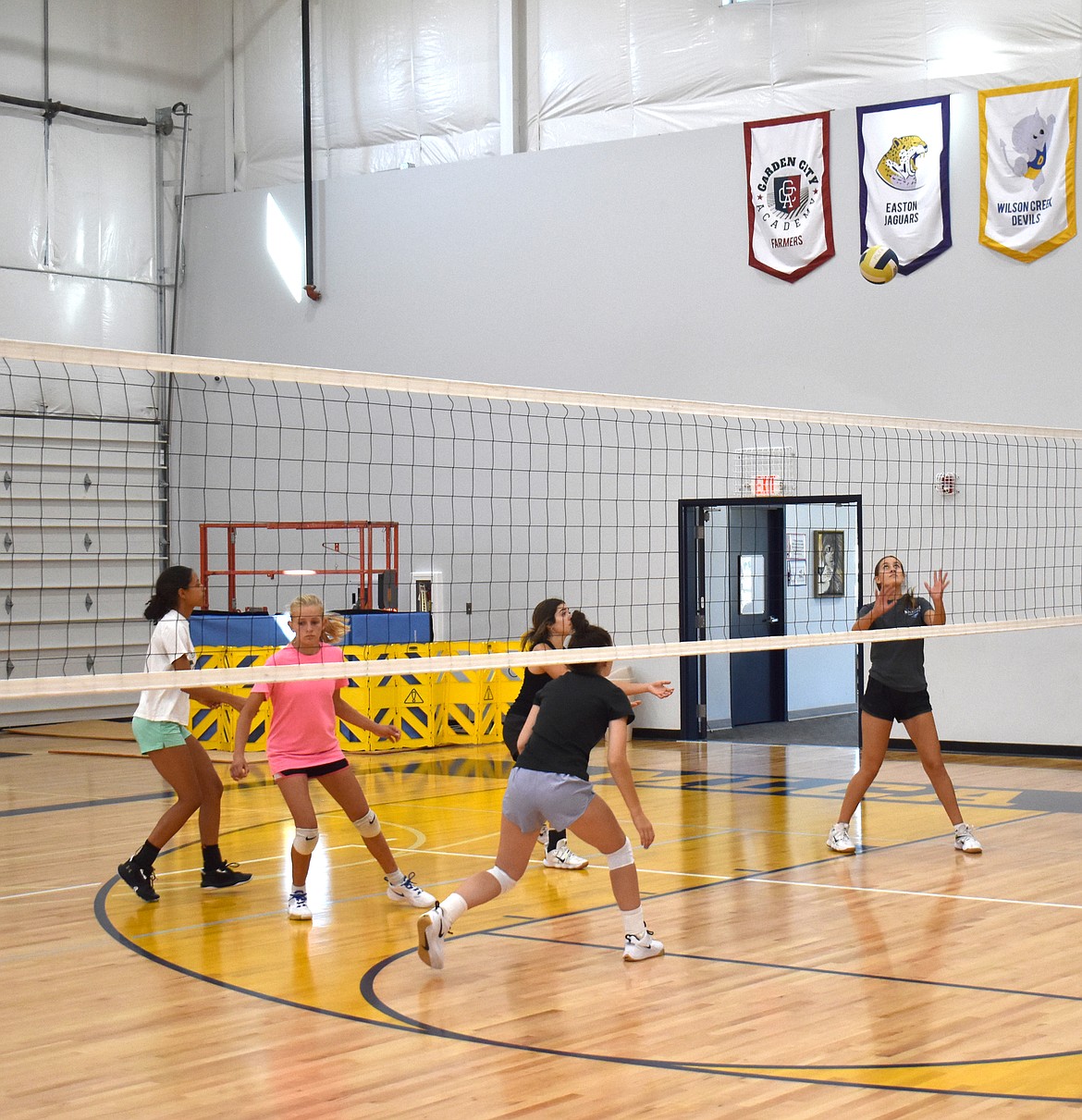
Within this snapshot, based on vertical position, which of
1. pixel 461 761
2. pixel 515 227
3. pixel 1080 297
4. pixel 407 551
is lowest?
pixel 461 761

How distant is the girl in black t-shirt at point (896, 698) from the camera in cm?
774

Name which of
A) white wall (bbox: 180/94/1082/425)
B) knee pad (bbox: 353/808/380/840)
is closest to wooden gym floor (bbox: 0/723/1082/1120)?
knee pad (bbox: 353/808/380/840)

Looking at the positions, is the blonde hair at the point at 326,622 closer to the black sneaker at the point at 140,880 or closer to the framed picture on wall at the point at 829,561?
the black sneaker at the point at 140,880

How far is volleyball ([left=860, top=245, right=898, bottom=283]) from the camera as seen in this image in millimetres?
12891

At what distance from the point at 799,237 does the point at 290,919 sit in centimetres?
888

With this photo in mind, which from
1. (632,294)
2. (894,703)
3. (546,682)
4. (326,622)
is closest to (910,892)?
(894,703)

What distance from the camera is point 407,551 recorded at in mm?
15875

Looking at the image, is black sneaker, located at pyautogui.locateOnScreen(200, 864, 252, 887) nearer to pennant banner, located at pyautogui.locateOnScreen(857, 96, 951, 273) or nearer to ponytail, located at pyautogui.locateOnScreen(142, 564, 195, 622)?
ponytail, located at pyautogui.locateOnScreen(142, 564, 195, 622)

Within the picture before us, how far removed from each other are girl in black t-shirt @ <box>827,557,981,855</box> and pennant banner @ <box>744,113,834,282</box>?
6168 millimetres

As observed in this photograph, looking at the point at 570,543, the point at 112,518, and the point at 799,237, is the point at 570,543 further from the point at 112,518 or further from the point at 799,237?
the point at 112,518

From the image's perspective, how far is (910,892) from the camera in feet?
22.6

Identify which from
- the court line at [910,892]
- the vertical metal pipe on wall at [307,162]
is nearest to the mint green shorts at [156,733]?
the court line at [910,892]

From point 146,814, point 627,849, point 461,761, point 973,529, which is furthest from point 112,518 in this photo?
point 627,849

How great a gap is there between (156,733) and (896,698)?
3786 millimetres
